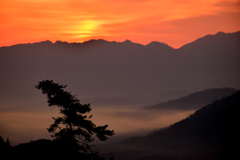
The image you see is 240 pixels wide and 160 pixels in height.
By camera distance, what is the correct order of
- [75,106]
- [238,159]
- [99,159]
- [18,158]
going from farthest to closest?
[238,159] → [75,106] → [99,159] → [18,158]

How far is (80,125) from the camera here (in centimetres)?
3797

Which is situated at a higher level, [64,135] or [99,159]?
[64,135]

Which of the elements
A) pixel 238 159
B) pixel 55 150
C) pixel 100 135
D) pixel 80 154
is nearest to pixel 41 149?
pixel 55 150

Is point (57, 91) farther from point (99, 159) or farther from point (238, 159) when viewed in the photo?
point (238, 159)

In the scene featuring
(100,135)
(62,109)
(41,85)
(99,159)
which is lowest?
(99,159)

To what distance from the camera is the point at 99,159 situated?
36.2 meters

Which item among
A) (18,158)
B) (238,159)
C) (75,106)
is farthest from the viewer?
(238,159)

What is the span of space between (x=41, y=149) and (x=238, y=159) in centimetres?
16993

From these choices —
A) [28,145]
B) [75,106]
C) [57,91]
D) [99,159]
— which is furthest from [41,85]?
[99,159]

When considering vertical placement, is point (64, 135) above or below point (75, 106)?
Result: below

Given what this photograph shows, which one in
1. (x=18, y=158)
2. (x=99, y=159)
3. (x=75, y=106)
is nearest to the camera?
(x=18, y=158)

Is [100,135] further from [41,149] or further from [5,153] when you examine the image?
[5,153]

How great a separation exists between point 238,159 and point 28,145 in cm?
17005

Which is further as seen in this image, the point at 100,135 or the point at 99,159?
the point at 100,135
